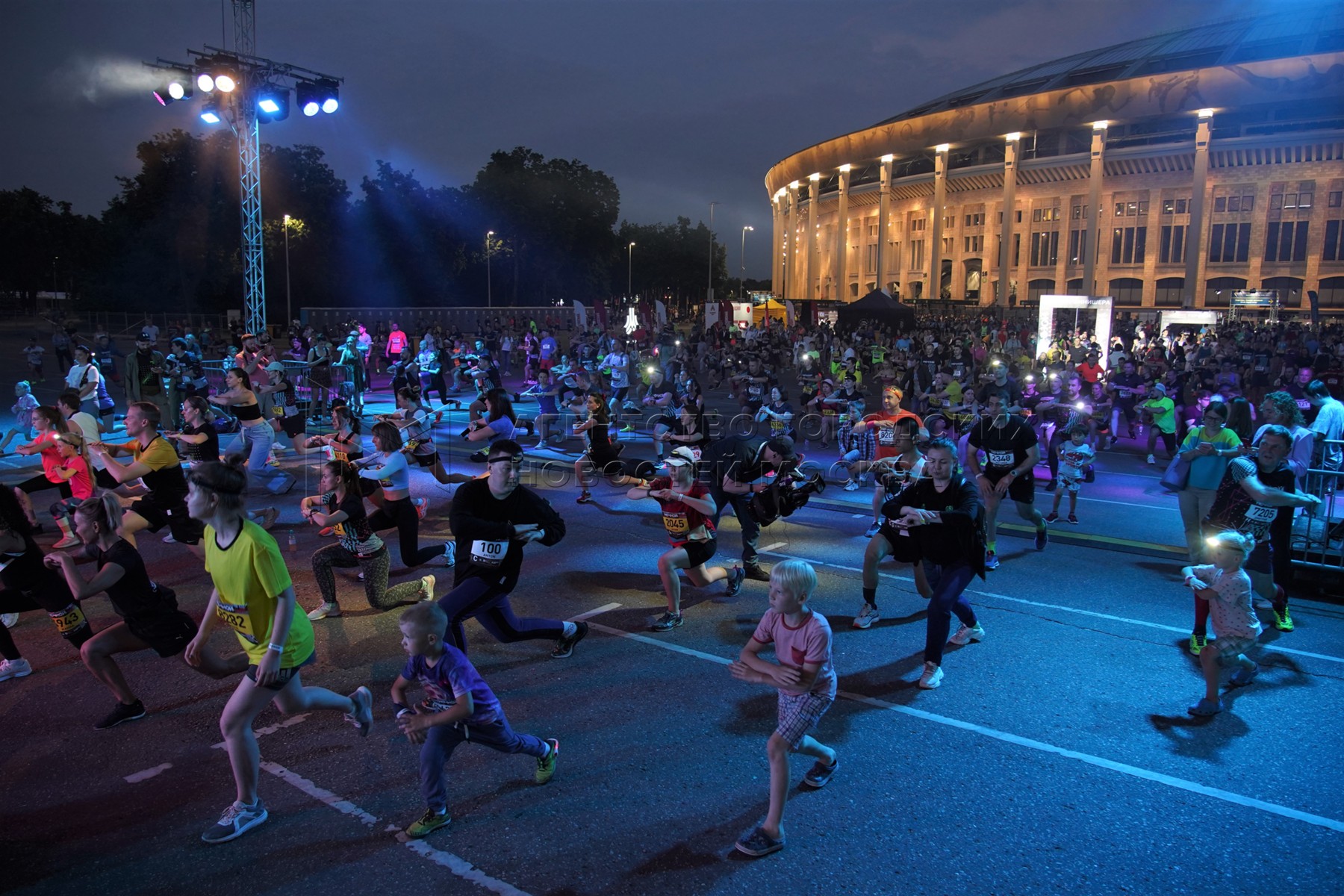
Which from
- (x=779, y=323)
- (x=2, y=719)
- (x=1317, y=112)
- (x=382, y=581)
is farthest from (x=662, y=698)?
(x=1317, y=112)

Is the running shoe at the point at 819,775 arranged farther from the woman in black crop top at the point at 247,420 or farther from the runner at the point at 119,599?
the woman in black crop top at the point at 247,420

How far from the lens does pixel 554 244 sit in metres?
70.1

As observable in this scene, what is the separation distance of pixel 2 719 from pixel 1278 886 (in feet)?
24.6

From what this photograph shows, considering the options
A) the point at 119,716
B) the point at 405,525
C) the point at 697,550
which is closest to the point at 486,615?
the point at 697,550

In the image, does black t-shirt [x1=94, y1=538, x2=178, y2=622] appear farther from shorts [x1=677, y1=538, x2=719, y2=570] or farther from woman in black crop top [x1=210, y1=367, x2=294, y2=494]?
woman in black crop top [x1=210, y1=367, x2=294, y2=494]

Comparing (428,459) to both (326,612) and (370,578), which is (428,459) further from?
(326,612)

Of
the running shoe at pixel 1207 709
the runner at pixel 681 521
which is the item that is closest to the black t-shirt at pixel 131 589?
the runner at pixel 681 521

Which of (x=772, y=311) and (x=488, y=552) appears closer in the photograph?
(x=488, y=552)

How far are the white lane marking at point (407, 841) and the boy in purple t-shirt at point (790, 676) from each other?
121 cm

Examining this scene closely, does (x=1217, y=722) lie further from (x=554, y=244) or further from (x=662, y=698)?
(x=554, y=244)

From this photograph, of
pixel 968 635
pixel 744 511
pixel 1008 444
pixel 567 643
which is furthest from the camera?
pixel 1008 444

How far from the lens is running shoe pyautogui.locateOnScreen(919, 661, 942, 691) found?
606 centimetres

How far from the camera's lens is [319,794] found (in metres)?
4.70

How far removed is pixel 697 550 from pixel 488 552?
81.7 inches
